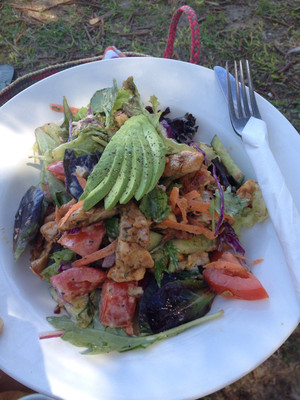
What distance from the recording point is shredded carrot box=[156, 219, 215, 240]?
2.18m

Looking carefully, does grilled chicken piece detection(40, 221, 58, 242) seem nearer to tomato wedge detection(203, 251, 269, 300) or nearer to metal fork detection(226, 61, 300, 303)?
tomato wedge detection(203, 251, 269, 300)

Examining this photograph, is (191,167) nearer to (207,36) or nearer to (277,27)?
(207,36)

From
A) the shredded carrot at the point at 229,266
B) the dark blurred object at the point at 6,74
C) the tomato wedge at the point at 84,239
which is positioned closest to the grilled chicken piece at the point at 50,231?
the tomato wedge at the point at 84,239

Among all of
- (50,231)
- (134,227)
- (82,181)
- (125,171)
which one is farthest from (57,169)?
(134,227)

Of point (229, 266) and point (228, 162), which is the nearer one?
point (229, 266)

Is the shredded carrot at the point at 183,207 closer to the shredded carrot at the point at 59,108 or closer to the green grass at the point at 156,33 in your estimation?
the shredded carrot at the point at 59,108

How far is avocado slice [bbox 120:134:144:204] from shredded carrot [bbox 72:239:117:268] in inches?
14.5

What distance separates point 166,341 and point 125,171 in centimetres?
100

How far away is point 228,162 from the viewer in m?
2.57

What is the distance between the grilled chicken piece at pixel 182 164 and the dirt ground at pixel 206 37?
2419 millimetres

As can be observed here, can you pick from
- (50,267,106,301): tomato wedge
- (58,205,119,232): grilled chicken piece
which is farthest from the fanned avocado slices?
(50,267,106,301): tomato wedge

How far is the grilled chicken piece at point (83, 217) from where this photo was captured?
83.1 inches

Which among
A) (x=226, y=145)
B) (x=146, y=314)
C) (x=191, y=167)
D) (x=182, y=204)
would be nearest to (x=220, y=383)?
(x=146, y=314)

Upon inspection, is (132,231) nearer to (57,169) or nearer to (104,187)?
(104,187)
